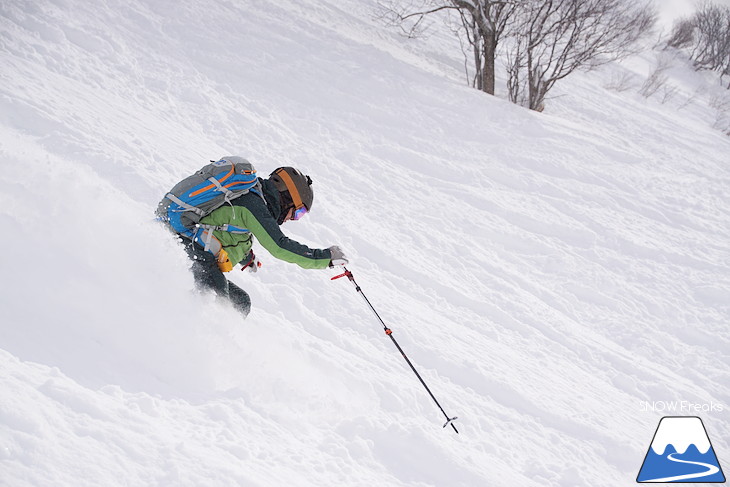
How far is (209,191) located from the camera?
3.93 meters

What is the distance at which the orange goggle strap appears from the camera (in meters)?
4.05

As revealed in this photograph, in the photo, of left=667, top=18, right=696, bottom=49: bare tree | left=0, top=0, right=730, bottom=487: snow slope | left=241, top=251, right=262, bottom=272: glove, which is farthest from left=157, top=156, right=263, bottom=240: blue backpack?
left=667, top=18, right=696, bottom=49: bare tree

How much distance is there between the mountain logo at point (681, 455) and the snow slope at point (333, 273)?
130mm

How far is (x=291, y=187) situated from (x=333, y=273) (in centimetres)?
253

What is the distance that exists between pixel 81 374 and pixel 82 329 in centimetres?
47

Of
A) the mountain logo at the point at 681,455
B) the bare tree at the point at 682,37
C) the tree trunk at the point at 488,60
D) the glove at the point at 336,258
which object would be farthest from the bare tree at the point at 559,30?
the bare tree at the point at 682,37

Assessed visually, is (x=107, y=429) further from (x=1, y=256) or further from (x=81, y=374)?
(x=1, y=256)

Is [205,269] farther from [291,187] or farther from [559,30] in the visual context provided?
[559,30]

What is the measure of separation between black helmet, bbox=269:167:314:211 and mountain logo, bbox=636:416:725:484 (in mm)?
4300

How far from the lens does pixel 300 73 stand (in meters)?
11.7

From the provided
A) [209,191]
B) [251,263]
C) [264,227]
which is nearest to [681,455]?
[251,263]

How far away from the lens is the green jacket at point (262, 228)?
391cm

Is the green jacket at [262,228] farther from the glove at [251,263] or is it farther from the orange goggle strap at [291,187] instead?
the glove at [251,263]

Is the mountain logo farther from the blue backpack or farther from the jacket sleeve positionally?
the blue backpack
